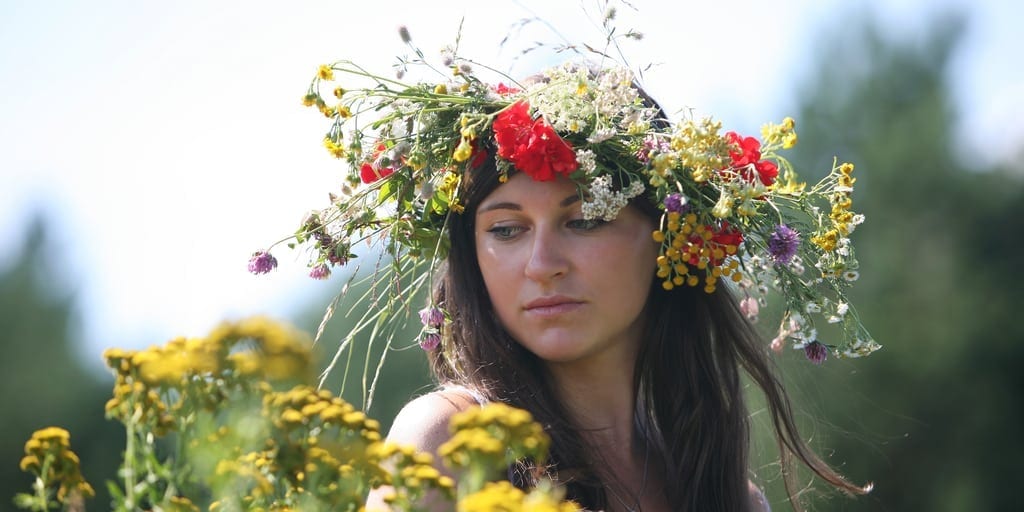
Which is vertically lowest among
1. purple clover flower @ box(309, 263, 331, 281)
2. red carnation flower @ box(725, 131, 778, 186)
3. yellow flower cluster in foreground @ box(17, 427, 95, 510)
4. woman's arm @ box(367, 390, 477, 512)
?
woman's arm @ box(367, 390, 477, 512)

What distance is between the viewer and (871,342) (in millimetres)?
3537

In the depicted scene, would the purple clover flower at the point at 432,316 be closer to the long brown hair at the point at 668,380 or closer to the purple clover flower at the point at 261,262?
the long brown hair at the point at 668,380

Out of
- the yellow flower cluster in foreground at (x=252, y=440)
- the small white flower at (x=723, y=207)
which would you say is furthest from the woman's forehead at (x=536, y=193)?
the yellow flower cluster in foreground at (x=252, y=440)

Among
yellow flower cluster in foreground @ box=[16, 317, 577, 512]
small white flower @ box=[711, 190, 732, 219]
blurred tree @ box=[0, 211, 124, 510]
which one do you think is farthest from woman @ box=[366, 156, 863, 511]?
blurred tree @ box=[0, 211, 124, 510]

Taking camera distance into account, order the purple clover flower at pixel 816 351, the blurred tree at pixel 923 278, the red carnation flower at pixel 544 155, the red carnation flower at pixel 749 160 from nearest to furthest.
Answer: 1. the red carnation flower at pixel 544 155
2. the red carnation flower at pixel 749 160
3. the purple clover flower at pixel 816 351
4. the blurred tree at pixel 923 278

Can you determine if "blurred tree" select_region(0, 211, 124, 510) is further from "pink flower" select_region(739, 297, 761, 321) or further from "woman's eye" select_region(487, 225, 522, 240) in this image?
"woman's eye" select_region(487, 225, 522, 240)

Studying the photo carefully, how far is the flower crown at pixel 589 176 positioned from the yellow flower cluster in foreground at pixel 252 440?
4.88ft

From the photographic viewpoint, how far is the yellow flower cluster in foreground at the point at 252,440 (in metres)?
1.49

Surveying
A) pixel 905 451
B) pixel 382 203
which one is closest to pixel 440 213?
pixel 382 203

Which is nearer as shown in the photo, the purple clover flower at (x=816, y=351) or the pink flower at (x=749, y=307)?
the purple clover flower at (x=816, y=351)

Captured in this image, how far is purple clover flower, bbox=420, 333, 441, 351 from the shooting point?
11.7ft

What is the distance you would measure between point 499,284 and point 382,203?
46 centimetres

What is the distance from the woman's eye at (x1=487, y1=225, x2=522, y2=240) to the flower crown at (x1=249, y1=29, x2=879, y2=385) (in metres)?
0.14

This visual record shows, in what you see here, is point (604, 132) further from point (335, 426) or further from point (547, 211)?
point (335, 426)
